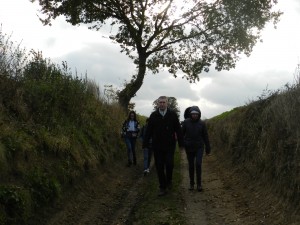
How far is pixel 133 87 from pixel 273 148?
16.7 meters

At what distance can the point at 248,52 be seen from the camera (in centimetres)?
2602

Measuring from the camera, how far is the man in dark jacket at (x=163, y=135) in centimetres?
1077

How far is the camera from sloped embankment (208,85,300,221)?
888 cm

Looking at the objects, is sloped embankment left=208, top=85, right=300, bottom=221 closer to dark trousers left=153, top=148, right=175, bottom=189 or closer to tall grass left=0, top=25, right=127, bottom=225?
dark trousers left=153, top=148, right=175, bottom=189

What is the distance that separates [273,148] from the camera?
10.8 m

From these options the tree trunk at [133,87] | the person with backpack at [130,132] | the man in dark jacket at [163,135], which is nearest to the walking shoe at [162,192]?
the man in dark jacket at [163,135]

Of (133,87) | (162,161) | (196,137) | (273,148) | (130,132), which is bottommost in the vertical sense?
(162,161)

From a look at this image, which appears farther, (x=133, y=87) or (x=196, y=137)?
(x=133, y=87)

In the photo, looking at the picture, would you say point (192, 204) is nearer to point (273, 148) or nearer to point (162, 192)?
point (162, 192)

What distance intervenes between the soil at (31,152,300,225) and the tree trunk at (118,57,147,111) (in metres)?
13.3

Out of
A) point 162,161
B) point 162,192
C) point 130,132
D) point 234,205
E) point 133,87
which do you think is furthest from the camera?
point 133,87

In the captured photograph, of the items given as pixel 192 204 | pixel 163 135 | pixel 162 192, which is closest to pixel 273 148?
pixel 192 204

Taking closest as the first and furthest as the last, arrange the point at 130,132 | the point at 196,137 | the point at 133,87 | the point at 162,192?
1. the point at 162,192
2. the point at 196,137
3. the point at 130,132
4. the point at 133,87

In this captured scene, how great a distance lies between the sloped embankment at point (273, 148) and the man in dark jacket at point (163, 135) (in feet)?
7.72
